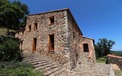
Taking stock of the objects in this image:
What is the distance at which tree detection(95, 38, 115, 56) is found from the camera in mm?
35719

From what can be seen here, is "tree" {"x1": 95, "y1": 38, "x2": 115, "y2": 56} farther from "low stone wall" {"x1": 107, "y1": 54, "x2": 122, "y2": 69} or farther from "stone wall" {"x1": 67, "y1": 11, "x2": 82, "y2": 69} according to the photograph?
"stone wall" {"x1": 67, "y1": 11, "x2": 82, "y2": 69}

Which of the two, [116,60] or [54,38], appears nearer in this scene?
[54,38]

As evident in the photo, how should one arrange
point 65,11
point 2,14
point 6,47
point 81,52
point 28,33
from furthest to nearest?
point 2,14 → point 81,52 → point 28,33 → point 65,11 → point 6,47

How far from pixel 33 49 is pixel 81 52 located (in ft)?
22.0

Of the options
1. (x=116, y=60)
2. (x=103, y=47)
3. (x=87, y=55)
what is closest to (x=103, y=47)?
(x=103, y=47)

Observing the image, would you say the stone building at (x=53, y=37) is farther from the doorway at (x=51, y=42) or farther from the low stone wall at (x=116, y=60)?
the low stone wall at (x=116, y=60)

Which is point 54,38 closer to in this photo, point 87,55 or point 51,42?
point 51,42

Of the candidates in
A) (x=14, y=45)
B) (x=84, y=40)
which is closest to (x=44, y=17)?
(x=14, y=45)

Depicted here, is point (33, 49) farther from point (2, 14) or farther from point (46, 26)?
point (2, 14)

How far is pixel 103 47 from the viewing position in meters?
36.4

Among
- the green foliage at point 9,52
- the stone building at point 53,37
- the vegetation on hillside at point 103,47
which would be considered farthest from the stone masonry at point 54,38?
the vegetation on hillside at point 103,47

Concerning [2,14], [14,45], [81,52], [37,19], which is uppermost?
[2,14]

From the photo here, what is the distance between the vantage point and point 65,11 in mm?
10883

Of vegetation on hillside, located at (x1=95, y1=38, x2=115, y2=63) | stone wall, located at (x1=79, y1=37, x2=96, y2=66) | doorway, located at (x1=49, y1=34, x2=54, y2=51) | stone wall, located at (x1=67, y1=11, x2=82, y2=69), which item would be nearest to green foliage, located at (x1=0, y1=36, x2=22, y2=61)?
doorway, located at (x1=49, y1=34, x2=54, y2=51)
